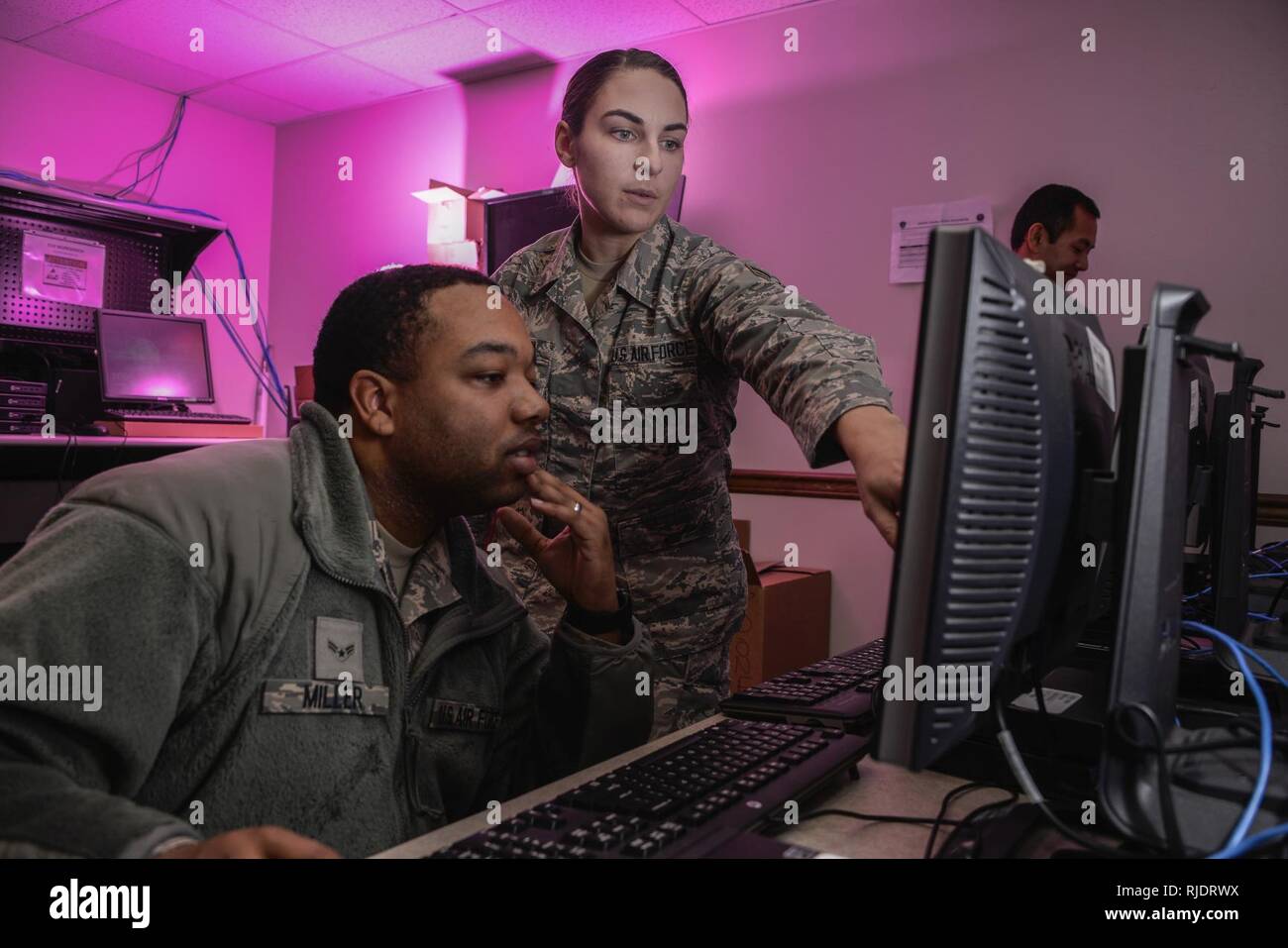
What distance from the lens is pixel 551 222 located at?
3363 millimetres

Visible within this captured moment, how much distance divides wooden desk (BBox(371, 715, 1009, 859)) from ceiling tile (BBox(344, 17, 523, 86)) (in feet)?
10.5

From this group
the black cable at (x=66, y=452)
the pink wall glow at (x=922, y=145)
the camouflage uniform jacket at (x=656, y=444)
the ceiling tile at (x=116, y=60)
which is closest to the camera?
the camouflage uniform jacket at (x=656, y=444)

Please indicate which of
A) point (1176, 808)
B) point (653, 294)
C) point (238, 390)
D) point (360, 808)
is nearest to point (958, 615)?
point (1176, 808)

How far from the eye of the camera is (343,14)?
3236 mm

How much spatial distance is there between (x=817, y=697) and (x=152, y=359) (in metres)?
2.87

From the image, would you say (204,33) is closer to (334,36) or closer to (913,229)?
(334,36)

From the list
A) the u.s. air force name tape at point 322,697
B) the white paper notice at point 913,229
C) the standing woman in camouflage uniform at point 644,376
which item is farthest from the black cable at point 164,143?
the u.s. air force name tape at point 322,697

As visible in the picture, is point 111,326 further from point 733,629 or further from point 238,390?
point 733,629

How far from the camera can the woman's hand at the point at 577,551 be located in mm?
1040

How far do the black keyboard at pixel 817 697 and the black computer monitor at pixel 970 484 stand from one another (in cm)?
36

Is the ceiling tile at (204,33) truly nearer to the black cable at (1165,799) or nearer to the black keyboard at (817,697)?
the black keyboard at (817,697)

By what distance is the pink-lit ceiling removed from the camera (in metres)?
3.19
